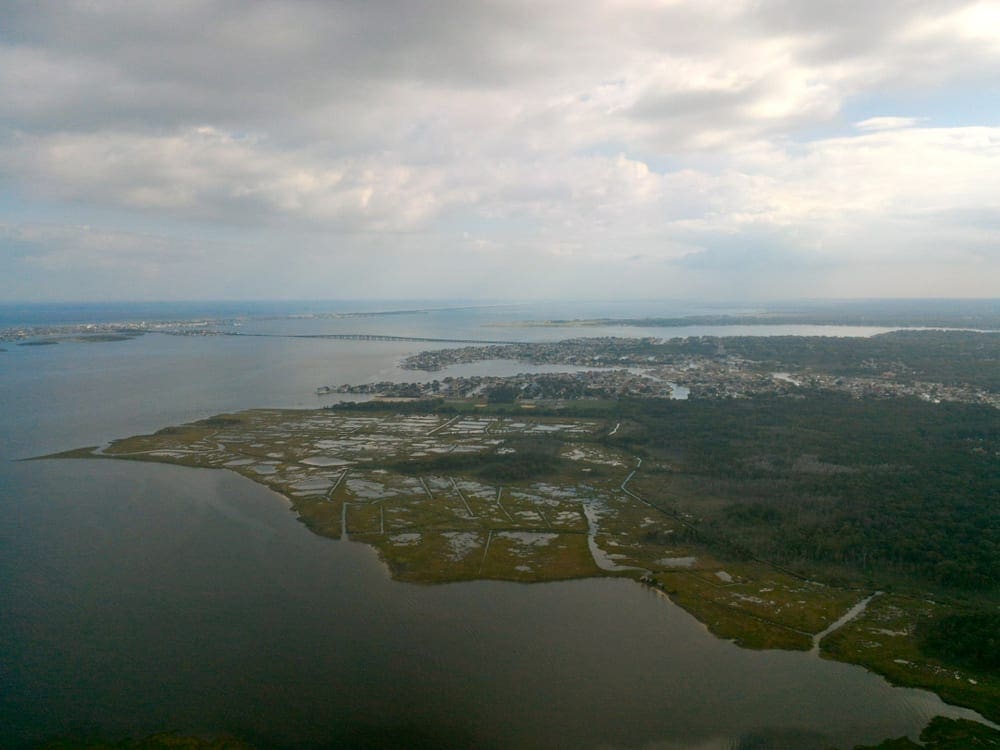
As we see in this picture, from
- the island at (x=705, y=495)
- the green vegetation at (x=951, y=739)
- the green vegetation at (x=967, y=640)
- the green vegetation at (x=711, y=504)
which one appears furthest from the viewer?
the island at (x=705, y=495)

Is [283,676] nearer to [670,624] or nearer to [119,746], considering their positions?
[119,746]

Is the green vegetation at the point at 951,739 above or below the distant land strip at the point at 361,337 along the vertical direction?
below

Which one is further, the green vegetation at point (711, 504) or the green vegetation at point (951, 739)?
the green vegetation at point (711, 504)

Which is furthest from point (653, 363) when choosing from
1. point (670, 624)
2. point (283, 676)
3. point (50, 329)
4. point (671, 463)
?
point (50, 329)

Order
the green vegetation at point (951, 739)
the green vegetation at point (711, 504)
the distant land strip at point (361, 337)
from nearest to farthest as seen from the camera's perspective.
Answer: the green vegetation at point (951, 739)
the green vegetation at point (711, 504)
the distant land strip at point (361, 337)

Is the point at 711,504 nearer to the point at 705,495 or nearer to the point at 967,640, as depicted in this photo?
the point at 705,495

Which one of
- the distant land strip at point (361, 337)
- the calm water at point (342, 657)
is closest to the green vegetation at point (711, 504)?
the calm water at point (342, 657)

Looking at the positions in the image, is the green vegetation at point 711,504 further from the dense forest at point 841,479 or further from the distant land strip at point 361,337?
the distant land strip at point 361,337

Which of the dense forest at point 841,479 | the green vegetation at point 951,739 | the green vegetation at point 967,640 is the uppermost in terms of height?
the dense forest at point 841,479

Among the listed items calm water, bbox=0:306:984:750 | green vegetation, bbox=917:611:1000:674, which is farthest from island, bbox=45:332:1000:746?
calm water, bbox=0:306:984:750
